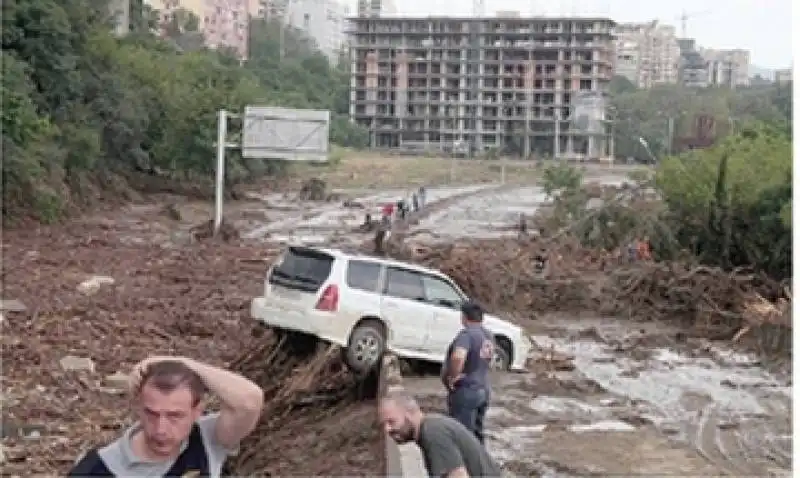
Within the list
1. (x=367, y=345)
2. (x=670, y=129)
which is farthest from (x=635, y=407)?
(x=670, y=129)

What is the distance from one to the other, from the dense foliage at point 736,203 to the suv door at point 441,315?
1314 centimetres

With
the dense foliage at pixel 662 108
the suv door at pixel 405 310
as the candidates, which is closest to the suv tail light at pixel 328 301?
the suv door at pixel 405 310

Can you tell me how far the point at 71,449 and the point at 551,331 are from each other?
14264mm

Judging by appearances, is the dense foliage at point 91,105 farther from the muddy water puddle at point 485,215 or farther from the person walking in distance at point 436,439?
the person walking in distance at point 436,439

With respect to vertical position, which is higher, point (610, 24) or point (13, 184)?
point (610, 24)

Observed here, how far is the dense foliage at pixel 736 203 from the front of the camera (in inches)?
1185

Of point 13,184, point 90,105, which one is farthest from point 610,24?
point 13,184

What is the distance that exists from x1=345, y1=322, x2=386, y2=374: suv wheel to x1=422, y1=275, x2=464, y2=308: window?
2.86 feet

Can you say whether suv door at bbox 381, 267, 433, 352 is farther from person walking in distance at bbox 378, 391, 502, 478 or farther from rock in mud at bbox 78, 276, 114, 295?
person walking in distance at bbox 378, 391, 502, 478

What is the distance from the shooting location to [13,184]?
136ft

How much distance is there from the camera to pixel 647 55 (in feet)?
638

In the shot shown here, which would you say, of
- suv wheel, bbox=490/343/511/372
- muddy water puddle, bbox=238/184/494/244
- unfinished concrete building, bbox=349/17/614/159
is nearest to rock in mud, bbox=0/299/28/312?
suv wheel, bbox=490/343/511/372

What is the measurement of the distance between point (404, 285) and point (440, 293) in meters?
0.55

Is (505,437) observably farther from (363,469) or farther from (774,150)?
(774,150)
